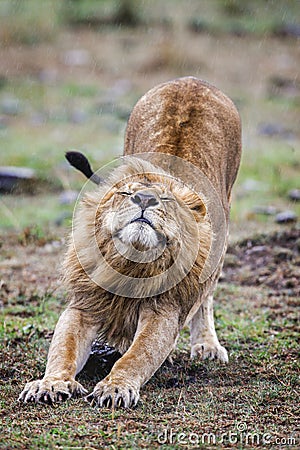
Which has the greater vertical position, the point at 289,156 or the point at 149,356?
the point at 149,356

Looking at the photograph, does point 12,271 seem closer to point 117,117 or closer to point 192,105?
point 192,105

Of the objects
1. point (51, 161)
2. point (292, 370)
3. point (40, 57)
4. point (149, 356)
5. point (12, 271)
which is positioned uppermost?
point (149, 356)

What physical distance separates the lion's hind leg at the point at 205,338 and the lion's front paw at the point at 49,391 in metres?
1.29

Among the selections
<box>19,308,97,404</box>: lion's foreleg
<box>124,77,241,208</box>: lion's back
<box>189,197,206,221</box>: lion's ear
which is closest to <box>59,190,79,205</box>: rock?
<box>124,77,241,208</box>: lion's back

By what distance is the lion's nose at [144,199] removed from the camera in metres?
4.25

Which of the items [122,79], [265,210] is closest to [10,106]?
[122,79]

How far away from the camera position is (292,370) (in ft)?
16.0

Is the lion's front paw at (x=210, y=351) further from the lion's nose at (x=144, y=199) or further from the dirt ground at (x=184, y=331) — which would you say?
the lion's nose at (x=144, y=199)

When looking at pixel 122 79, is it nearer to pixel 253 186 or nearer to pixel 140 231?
pixel 253 186

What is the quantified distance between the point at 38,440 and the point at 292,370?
1.92m

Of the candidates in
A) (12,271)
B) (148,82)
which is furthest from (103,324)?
(148,82)

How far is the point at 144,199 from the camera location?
4266 mm

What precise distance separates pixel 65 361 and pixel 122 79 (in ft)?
41.8

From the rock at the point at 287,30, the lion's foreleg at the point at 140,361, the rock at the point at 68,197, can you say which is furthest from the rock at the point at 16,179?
the rock at the point at 287,30
